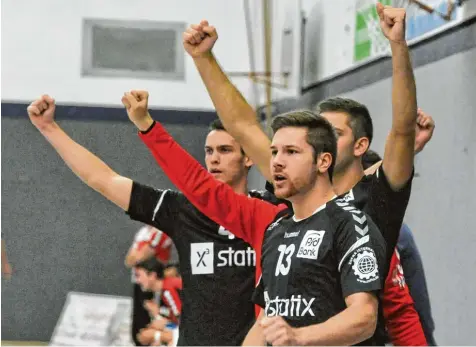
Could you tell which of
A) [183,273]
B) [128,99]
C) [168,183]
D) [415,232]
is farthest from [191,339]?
[168,183]

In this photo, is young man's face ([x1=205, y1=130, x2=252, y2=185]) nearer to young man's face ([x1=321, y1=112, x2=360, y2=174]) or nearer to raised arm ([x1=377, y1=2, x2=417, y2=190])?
young man's face ([x1=321, y1=112, x2=360, y2=174])

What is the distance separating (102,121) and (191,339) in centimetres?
701

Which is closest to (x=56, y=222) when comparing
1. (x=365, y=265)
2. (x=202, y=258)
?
(x=202, y=258)

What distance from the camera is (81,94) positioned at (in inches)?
409

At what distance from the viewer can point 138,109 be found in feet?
10.6

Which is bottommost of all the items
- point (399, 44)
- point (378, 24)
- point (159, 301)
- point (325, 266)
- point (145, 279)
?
point (159, 301)

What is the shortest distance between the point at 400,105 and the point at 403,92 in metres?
0.04

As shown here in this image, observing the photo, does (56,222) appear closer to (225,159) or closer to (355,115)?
(225,159)

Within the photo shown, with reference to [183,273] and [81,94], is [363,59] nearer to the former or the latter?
[183,273]

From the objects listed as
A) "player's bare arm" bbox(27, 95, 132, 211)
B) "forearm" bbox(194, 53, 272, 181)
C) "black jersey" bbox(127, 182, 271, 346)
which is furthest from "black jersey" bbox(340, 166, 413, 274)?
"player's bare arm" bbox(27, 95, 132, 211)

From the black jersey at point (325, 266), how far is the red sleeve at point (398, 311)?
17.0 inches

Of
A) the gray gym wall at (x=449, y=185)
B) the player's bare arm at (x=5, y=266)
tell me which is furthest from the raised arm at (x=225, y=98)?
the player's bare arm at (x=5, y=266)

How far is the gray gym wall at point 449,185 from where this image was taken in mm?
4957

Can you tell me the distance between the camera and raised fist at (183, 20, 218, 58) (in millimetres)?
3289
